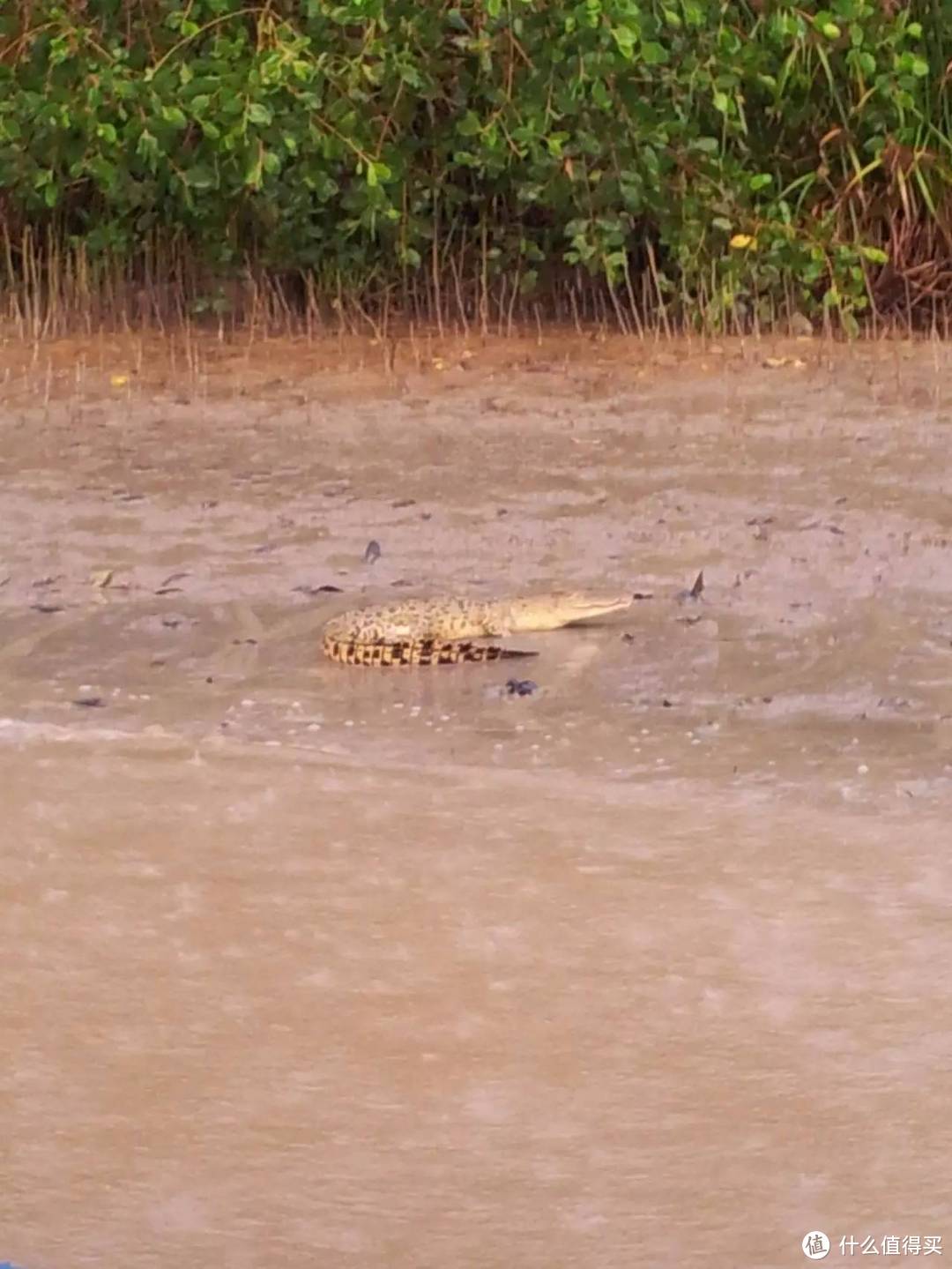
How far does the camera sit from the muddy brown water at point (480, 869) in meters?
3.16

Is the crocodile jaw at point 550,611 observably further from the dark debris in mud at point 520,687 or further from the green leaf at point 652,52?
the green leaf at point 652,52

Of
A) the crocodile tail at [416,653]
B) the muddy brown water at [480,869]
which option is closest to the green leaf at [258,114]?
the muddy brown water at [480,869]

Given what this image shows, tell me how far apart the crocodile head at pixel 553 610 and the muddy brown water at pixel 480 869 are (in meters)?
0.08

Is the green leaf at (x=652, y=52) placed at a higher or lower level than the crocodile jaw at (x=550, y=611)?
higher

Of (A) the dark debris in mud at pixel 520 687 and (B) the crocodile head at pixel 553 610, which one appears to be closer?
(A) the dark debris in mud at pixel 520 687

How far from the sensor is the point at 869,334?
10680mm

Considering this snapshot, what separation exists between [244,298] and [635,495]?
171 inches

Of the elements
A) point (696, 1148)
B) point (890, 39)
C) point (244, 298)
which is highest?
point (890, 39)

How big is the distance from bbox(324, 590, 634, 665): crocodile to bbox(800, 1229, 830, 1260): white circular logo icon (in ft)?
9.54

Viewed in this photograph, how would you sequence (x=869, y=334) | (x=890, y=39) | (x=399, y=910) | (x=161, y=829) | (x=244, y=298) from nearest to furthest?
(x=399, y=910) < (x=161, y=829) < (x=890, y=39) < (x=869, y=334) < (x=244, y=298)

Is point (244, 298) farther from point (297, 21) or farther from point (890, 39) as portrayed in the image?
point (890, 39)

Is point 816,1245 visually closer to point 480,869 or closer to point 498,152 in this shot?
point 480,869

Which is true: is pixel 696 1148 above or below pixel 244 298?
below

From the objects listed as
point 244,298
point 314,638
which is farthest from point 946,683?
point 244,298
